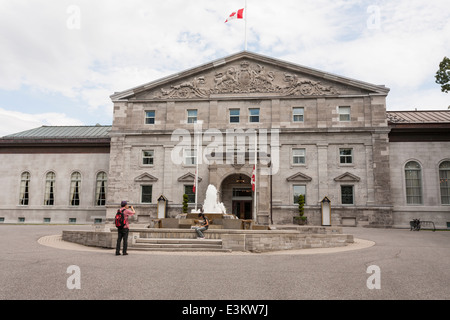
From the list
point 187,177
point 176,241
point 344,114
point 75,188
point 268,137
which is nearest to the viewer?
point 176,241

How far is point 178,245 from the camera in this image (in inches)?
605

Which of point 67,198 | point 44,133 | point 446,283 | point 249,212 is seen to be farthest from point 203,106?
point 446,283

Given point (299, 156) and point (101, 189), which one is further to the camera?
point (101, 189)

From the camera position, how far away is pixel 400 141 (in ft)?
109

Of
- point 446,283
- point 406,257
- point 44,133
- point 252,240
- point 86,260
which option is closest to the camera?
point 446,283

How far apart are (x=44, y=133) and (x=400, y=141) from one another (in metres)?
40.2

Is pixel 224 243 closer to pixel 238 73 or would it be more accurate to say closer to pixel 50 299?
A: pixel 50 299

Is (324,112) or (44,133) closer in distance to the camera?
(324,112)

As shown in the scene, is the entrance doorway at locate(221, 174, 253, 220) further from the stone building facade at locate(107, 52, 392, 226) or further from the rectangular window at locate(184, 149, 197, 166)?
the rectangular window at locate(184, 149, 197, 166)

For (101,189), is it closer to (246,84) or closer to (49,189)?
(49,189)

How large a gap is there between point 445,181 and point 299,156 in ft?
44.6

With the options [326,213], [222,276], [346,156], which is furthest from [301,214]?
[222,276]

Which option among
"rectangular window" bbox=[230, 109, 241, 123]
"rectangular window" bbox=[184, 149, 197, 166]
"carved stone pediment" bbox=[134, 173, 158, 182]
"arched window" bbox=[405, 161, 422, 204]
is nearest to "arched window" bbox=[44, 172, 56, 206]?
"carved stone pediment" bbox=[134, 173, 158, 182]

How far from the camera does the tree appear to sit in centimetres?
2708
